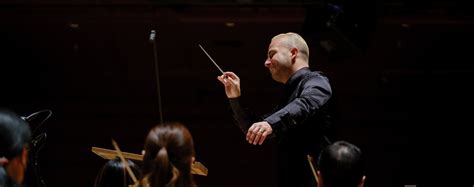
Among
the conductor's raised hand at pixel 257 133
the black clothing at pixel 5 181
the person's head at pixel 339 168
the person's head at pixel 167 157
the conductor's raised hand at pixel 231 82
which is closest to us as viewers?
the person's head at pixel 167 157

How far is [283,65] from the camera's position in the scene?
3.53 metres

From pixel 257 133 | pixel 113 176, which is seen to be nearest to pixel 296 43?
pixel 257 133

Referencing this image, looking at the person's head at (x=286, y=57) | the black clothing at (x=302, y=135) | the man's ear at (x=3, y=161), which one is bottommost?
the black clothing at (x=302, y=135)

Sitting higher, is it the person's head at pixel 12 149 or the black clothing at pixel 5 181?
the person's head at pixel 12 149

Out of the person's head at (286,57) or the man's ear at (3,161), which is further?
the person's head at (286,57)

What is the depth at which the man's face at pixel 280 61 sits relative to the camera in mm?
3531

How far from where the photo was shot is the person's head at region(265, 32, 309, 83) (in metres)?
3.54

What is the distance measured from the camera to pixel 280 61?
3529 millimetres

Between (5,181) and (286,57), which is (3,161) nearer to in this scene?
(5,181)

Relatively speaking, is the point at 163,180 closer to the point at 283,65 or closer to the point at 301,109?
Result: the point at 301,109

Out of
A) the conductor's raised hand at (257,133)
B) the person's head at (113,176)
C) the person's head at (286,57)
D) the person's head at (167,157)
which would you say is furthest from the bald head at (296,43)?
the person's head at (167,157)

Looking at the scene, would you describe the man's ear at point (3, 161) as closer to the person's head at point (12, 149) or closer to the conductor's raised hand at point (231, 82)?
the person's head at point (12, 149)

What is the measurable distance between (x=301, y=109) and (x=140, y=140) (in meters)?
3.68

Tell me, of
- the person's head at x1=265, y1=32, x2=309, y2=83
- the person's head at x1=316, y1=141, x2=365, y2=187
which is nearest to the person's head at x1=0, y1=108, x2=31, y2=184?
the person's head at x1=316, y1=141, x2=365, y2=187
